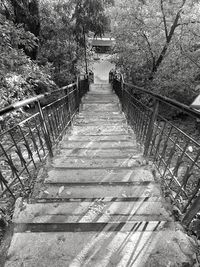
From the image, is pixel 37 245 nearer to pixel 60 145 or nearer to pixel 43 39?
pixel 60 145

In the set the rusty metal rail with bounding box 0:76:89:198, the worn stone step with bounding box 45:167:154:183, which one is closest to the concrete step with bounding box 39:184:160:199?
the worn stone step with bounding box 45:167:154:183

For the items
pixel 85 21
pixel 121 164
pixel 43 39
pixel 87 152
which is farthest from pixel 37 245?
pixel 43 39

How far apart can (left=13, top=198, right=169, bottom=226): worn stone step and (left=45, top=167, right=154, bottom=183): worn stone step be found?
47 centimetres

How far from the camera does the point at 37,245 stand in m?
1.40

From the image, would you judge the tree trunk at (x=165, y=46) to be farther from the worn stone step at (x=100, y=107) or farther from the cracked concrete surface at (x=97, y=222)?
the cracked concrete surface at (x=97, y=222)

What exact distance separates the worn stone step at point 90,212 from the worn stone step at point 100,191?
6.2 inches

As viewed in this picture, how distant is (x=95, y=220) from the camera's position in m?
1.66

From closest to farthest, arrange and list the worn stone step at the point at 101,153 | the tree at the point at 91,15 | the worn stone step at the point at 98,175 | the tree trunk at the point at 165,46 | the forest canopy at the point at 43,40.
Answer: the worn stone step at the point at 98,175 → the worn stone step at the point at 101,153 → the forest canopy at the point at 43,40 → the tree trunk at the point at 165,46 → the tree at the point at 91,15

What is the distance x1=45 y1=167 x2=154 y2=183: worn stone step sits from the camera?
2320 millimetres

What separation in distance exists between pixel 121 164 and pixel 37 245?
5.24ft

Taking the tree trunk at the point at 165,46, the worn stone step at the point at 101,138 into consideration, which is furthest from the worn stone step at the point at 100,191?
the tree trunk at the point at 165,46

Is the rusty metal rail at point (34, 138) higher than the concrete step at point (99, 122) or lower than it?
higher

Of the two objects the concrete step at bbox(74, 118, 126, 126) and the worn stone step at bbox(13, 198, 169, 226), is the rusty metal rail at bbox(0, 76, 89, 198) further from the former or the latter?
the concrete step at bbox(74, 118, 126, 126)

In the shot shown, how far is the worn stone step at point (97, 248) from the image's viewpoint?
1.29 meters
